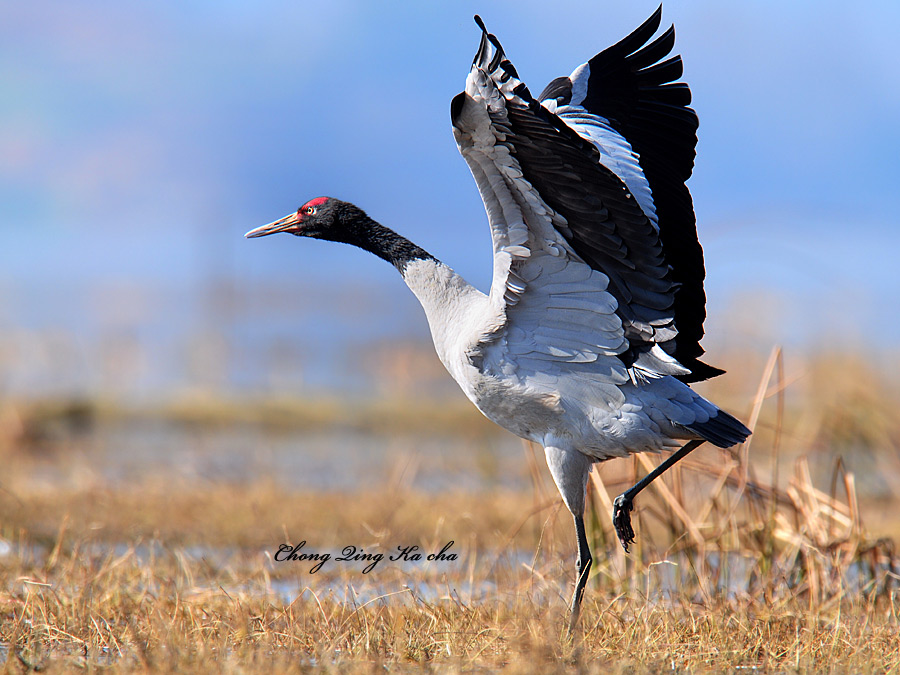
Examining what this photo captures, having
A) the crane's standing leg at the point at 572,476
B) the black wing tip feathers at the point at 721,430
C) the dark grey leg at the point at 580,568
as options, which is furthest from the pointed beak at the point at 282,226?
the black wing tip feathers at the point at 721,430

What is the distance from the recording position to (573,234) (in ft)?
11.8

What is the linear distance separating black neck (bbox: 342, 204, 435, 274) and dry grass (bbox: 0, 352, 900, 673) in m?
1.23

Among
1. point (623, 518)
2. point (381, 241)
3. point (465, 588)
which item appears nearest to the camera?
point (623, 518)

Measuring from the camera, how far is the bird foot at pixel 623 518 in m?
4.02

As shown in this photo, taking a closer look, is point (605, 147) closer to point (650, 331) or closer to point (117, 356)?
point (650, 331)

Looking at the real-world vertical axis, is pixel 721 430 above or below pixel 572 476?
above

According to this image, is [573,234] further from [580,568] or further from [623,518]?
[580,568]

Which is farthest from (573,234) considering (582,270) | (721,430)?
(721,430)

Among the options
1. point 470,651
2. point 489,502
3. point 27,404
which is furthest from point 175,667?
point 27,404

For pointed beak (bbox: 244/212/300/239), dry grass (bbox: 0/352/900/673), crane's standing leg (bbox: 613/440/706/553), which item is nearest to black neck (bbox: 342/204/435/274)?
pointed beak (bbox: 244/212/300/239)

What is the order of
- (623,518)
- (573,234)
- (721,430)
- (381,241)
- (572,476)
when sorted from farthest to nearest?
1. (381,241)
2. (623,518)
3. (572,476)
4. (721,430)
5. (573,234)

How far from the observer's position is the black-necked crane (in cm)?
333

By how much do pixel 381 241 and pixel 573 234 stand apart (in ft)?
3.94

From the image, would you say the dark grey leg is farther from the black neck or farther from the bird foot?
the black neck
